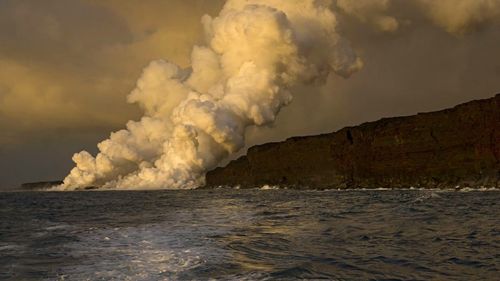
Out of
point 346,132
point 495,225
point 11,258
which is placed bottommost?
point 495,225

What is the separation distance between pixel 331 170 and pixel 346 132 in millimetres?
14424

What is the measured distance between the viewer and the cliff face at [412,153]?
142 m

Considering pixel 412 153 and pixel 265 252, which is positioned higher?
pixel 412 153

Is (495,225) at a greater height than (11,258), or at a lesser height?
lesser

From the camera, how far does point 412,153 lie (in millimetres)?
161875

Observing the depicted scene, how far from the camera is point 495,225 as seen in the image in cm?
2669

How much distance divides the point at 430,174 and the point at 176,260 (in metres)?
148

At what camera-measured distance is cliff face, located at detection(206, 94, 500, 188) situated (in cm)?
14250

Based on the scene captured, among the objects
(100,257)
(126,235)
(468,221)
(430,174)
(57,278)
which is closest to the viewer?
(57,278)

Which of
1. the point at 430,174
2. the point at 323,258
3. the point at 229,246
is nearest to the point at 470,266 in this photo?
the point at 323,258

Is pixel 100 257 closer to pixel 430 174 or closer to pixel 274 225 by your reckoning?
pixel 274 225

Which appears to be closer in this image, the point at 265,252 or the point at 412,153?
the point at 265,252

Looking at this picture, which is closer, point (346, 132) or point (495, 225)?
point (495, 225)

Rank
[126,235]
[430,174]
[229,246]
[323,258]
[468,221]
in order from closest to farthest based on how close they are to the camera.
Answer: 1. [323,258]
2. [229,246]
3. [126,235]
4. [468,221]
5. [430,174]
